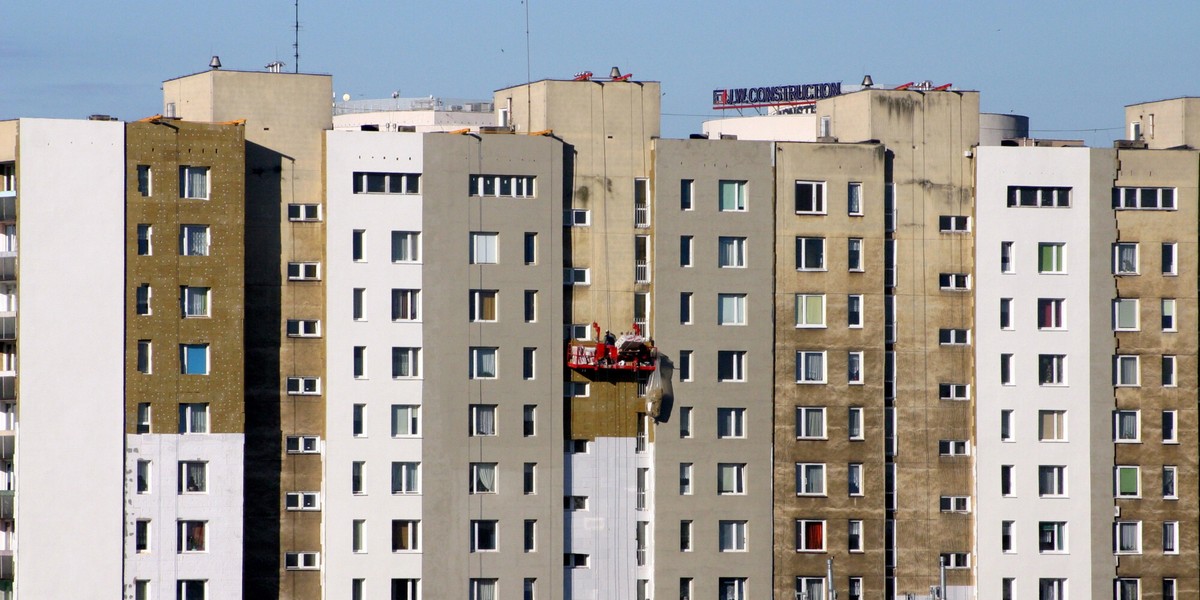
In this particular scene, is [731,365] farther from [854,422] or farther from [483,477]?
[483,477]

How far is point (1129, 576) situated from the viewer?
9738cm

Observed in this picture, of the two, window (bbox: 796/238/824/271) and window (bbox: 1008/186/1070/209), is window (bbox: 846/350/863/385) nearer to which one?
window (bbox: 796/238/824/271)

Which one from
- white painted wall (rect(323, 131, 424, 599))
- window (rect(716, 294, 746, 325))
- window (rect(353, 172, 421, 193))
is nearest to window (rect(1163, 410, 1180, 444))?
window (rect(716, 294, 746, 325))

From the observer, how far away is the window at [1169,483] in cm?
9781

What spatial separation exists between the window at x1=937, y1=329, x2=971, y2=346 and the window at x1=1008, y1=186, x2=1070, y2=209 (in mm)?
6134

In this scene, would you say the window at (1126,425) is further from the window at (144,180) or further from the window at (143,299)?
the window at (144,180)

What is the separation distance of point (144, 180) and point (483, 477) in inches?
746

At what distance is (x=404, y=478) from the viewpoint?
92.6 metres

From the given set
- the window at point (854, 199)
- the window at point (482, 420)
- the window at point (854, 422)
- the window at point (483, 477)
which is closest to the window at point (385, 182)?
the window at point (482, 420)

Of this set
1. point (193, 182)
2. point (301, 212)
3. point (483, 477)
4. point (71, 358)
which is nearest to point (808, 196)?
point (483, 477)

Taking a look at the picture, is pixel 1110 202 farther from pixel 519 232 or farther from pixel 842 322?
pixel 519 232

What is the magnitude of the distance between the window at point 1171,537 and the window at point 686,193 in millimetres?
25976

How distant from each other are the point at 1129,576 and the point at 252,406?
130 ft

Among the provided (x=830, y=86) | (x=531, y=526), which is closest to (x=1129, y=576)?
(x=531, y=526)
